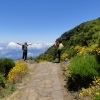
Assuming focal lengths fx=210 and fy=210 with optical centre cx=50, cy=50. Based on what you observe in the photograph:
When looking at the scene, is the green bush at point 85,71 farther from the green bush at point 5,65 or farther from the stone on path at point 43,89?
the green bush at point 5,65

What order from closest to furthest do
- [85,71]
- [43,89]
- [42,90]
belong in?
[85,71], [42,90], [43,89]

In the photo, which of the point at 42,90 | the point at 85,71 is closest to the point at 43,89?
the point at 42,90

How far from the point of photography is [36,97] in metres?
9.80

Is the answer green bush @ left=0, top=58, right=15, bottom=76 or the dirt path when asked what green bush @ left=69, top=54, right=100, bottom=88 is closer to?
the dirt path

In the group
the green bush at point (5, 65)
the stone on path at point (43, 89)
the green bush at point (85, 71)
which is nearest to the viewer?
the green bush at point (85, 71)

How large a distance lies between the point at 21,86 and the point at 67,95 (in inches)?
130

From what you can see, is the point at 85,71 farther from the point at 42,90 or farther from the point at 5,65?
the point at 5,65

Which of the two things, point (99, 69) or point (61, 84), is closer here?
point (99, 69)

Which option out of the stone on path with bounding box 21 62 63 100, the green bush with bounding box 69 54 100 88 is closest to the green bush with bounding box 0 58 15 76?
the stone on path with bounding box 21 62 63 100

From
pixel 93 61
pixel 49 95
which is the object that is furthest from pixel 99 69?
pixel 49 95

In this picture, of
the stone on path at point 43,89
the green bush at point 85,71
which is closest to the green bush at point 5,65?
the stone on path at point 43,89

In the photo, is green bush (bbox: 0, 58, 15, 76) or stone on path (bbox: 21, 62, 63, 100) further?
green bush (bbox: 0, 58, 15, 76)

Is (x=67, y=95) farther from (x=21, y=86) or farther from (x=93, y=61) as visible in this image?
(x=21, y=86)

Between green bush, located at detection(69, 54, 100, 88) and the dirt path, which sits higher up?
green bush, located at detection(69, 54, 100, 88)
